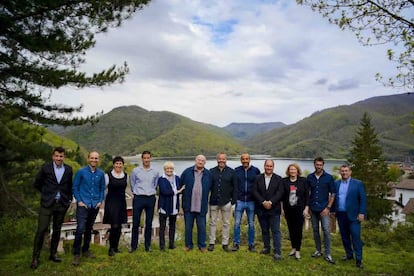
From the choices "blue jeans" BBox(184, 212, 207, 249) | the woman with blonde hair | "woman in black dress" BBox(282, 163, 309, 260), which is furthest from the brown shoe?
"woman in black dress" BBox(282, 163, 309, 260)

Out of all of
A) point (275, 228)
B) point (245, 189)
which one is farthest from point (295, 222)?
point (245, 189)

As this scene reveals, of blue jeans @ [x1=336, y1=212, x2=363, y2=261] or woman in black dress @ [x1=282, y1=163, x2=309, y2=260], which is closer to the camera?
blue jeans @ [x1=336, y1=212, x2=363, y2=261]

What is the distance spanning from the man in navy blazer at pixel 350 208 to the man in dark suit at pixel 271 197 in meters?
1.25

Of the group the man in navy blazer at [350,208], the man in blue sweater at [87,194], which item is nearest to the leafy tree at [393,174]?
the man in navy blazer at [350,208]

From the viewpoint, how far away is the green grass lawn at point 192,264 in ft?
19.1

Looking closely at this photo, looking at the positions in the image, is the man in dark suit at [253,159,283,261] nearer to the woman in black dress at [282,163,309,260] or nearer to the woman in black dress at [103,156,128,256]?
the woman in black dress at [282,163,309,260]

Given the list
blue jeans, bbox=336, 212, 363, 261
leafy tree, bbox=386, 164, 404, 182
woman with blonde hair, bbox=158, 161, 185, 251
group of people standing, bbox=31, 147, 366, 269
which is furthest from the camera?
leafy tree, bbox=386, 164, 404, 182

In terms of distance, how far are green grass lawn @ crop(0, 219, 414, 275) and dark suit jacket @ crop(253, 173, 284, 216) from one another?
3.47ft

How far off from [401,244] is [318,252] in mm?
4006

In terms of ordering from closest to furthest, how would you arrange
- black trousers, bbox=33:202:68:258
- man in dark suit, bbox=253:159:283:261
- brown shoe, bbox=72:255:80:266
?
black trousers, bbox=33:202:68:258
brown shoe, bbox=72:255:80:266
man in dark suit, bbox=253:159:283:261

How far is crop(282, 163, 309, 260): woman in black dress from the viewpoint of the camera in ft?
22.3

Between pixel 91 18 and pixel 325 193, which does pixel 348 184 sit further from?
pixel 91 18

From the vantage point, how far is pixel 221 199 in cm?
707

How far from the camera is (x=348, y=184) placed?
679 centimetres
